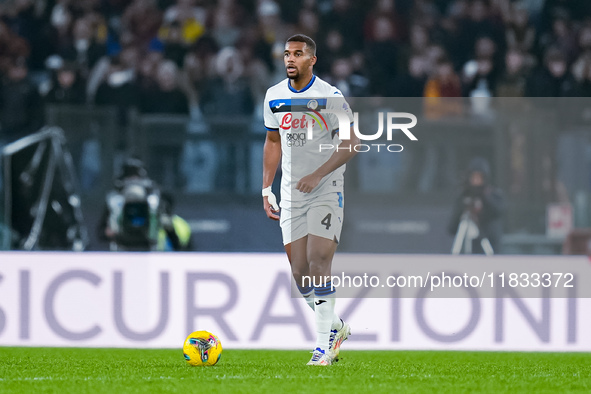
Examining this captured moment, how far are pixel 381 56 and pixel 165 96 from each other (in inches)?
98.0

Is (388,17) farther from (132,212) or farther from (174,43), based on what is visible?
(132,212)

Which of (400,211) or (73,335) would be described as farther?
(400,211)

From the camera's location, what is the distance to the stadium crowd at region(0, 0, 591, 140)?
33.6ft

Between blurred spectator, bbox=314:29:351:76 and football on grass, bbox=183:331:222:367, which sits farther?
blurred spectator, bbox=314:29:351:76

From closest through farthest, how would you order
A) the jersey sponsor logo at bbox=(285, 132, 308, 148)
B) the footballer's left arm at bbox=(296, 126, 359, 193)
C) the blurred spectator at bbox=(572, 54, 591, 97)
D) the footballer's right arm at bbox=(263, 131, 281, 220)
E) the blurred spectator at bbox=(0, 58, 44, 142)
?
the footballer's left arm at bbox=(296, 126, 359, 193)
the jersey sponsor logo at bbox=(285, 132, 308, 148)
the footballer's right arm at bbox=(263, 131, 281, 220)
the blurred spectator at bbox=(0, 58, 44, 142)
the blurred spectator at bbox=(572, 54, 591, 97)

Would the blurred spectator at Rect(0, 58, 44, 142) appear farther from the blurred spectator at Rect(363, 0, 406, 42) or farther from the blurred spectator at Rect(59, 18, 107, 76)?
the blurred spectator at Rect(363, 0, 406, 42)

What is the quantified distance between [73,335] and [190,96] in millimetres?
3142

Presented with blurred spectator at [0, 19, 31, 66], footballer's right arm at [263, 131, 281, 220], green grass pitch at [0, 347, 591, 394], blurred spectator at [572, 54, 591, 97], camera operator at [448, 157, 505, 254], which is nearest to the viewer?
green grass pitch at [0, 347, 591, 394]

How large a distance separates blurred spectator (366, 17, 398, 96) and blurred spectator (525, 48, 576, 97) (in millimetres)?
1479

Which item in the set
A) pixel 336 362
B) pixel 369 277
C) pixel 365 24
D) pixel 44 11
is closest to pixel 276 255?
pixel 369 277

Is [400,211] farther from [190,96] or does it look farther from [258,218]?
[190,96]

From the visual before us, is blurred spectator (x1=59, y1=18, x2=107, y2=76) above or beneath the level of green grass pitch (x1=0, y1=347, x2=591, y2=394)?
above

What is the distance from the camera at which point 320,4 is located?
11820mm

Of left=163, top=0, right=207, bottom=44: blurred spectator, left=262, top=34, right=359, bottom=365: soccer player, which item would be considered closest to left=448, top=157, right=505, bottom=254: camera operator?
left=262, top=34, right=359, bottom=365: soccer player
